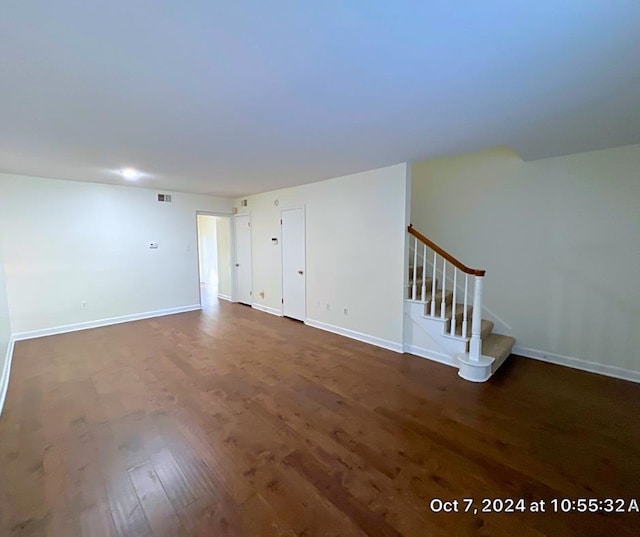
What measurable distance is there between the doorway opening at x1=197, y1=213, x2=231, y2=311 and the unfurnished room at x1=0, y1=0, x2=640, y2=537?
Result: 1924mm

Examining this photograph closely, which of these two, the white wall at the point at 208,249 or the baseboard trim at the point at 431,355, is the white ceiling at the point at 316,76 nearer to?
the baseboard trim at the point at 431,355

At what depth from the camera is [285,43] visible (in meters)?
1.51

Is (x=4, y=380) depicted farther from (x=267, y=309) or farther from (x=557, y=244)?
(x=557, y=244)

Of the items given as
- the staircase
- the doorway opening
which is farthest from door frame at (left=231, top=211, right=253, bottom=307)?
the staircase

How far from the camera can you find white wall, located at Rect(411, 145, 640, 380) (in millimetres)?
3209

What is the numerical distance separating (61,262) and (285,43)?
5.26 meters

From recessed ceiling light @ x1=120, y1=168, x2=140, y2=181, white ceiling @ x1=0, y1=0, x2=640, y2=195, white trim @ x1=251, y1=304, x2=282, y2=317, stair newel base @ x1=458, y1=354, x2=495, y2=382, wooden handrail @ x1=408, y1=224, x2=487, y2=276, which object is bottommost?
white trim @ x1=251, y1=304, x2=282, y2=317

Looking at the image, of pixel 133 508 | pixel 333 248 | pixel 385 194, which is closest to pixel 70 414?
pixel 133 508

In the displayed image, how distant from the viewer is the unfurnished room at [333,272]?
1.53m

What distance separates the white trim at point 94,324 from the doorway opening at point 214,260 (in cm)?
68

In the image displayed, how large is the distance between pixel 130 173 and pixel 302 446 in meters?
4.36

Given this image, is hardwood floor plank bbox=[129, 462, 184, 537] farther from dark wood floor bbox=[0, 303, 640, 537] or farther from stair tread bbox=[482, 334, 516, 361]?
stair tread bbox=[482, 334, 516, 361]

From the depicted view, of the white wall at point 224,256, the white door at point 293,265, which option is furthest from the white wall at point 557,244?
the white wall at point 224,256

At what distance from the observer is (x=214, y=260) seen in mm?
9727
